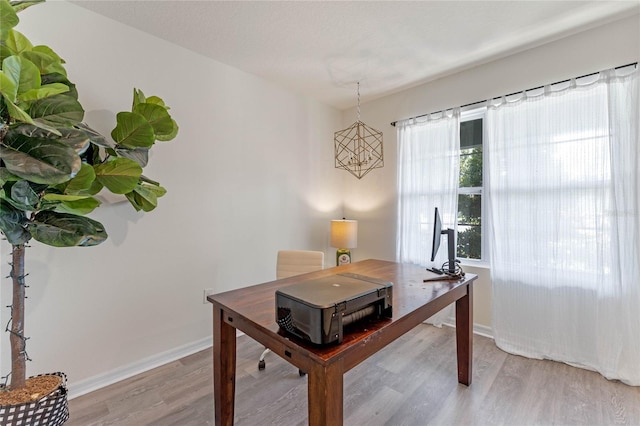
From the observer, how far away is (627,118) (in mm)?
1926

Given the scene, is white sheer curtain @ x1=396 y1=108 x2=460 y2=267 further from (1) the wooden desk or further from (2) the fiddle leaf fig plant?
(2) the fiddle leaf fig plant

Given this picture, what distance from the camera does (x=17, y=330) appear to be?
1248mm

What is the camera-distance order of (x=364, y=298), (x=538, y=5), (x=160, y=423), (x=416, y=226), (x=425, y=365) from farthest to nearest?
(x=416, y=226), (x=425, y=365), (x=538, y=5), (x=160, y=423), (x=364, y=298)

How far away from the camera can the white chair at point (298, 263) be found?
233 cm

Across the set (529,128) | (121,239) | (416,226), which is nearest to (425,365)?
(416,226)

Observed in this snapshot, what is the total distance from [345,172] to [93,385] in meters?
3.24

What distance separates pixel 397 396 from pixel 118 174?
2.14 metres

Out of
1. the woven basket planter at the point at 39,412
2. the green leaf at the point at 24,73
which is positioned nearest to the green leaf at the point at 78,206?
the green leaf at the point at 24,73

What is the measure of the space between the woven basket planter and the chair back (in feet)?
4.82

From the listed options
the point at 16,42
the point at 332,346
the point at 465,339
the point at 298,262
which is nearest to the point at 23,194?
the point at 16,42

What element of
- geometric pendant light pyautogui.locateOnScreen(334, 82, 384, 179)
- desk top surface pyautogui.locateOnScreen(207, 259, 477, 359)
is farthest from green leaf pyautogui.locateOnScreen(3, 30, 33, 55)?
geometric pendant light pyautogui.locateOnScreen(334, 82, 384, 179)

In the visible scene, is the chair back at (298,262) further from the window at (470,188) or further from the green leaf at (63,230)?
the window at (470,188)

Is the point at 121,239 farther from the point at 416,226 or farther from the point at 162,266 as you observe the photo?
the point at 416,226

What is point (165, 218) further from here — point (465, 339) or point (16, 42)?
point (465, 339)
